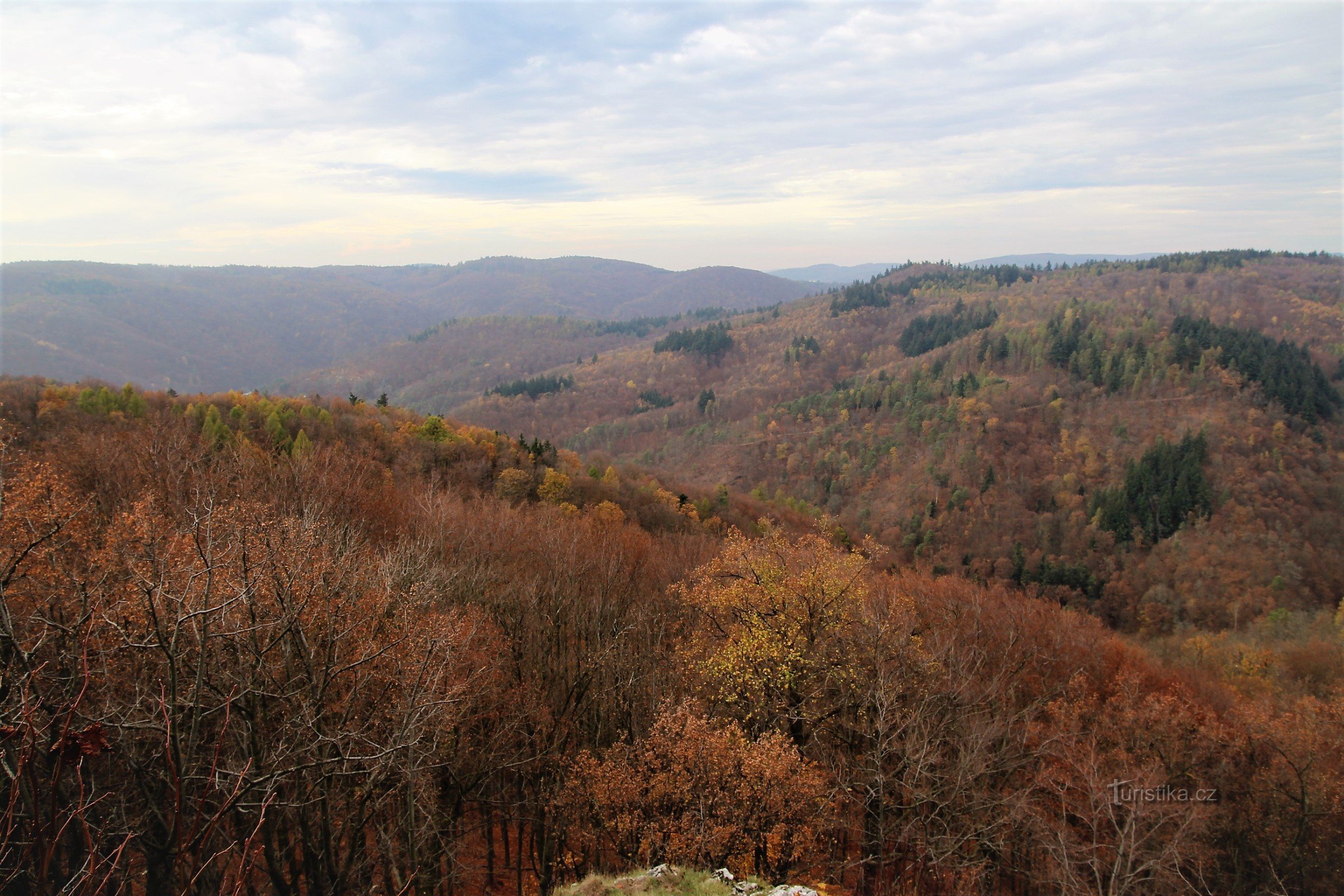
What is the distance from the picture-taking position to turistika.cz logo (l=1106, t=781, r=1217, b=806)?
21.8m

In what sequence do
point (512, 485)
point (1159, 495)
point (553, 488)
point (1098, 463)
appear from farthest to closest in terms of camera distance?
point (1098, 463)
point (1159, 495)
point (553, 488)
point (512, 485)

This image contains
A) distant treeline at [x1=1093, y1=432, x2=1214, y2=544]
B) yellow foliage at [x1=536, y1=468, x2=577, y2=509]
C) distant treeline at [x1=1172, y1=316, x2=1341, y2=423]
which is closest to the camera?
yellow foliage at [x1=536, y1=468, x2=577, y2=509]

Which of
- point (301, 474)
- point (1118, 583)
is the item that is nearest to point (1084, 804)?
point (301, 474)

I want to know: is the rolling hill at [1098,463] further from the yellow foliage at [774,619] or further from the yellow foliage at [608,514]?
the yellow foliage at [774,619]

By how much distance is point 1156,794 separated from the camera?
2325 centimetres

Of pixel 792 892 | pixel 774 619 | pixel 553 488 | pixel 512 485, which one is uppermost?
pixel 774 619

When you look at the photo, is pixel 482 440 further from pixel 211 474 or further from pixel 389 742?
pixel 389 742

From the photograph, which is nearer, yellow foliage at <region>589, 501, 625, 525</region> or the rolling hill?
yellow foliage at <region>589, 501, 625, 525</region>

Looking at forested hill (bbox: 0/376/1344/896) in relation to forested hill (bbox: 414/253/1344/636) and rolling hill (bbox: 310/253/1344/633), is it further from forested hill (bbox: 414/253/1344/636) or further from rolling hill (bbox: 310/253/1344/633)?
forested hill (bbox: 414/253/1344/636)

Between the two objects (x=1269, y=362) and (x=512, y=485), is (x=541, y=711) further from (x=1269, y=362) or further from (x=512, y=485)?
(x=1269, y=362)

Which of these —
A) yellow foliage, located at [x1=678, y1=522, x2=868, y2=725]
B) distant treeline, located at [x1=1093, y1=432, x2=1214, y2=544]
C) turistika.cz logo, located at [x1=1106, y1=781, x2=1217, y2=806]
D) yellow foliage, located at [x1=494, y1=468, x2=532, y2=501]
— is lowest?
distant treeline, located at [x1=1093, y1=432, x2=1214, y2=544]

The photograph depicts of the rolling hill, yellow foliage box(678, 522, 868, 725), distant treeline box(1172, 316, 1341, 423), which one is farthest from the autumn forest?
distant treeline box(1172, 316, 1341, 423)

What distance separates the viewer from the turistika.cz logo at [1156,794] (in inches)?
857

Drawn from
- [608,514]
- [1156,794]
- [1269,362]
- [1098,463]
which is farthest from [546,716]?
[1269,362]
